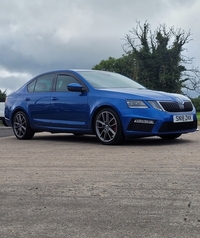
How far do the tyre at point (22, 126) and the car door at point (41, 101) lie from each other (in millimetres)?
223

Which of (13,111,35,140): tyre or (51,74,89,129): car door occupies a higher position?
(51,74,89,129): car door

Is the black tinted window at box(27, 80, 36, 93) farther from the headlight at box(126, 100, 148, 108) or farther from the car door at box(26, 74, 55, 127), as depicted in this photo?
the headlight at box(126, 100, 148, 108)

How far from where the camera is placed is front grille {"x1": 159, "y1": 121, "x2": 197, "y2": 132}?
8.80m

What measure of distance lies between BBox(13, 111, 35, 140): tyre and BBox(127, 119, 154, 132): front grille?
9.57 feet

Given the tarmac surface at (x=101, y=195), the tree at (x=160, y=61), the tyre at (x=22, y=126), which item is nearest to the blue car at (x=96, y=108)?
the tyre at (x=22, y=126)

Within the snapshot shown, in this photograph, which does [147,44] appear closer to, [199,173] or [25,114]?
[25,114]

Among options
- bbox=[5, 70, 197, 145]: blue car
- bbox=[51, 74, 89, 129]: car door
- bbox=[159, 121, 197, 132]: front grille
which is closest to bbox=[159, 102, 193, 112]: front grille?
bbox=[5, 70, 197, 145]: blue car

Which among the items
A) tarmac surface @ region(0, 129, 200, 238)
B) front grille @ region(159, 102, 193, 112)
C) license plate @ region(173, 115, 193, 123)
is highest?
front grille @ region(159, 102, 193, 112)

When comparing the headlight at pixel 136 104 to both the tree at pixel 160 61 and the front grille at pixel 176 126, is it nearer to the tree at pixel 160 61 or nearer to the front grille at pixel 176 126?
the front grille at pixel 176 126

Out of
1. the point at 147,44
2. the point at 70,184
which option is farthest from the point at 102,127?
the point at 147,44

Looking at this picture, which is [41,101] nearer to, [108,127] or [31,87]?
[31,87]

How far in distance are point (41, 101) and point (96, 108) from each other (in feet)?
5.74

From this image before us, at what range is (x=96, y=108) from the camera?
30.4 ft

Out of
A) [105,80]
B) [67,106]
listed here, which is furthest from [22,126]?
[105,80]
